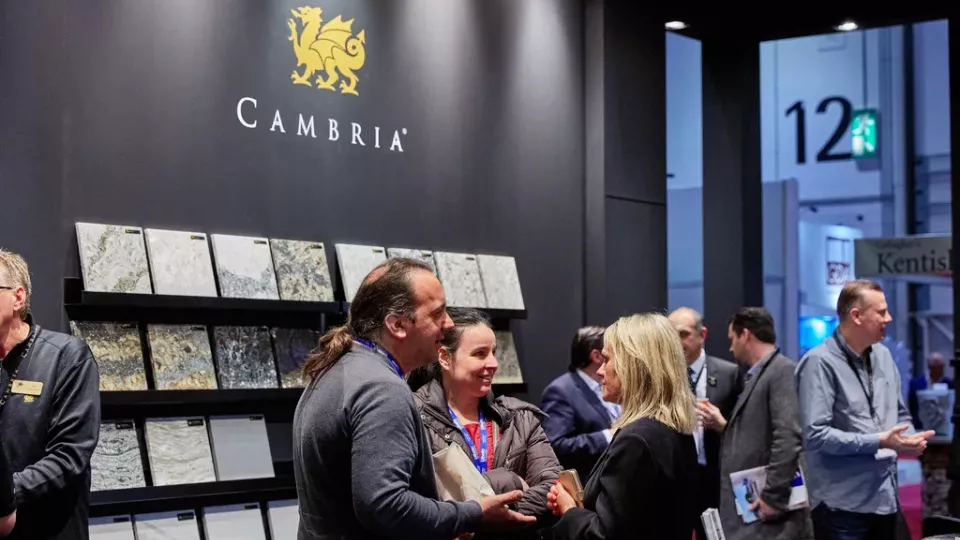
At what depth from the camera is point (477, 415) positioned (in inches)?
155

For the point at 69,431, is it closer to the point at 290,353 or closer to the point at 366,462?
the point at 366,462

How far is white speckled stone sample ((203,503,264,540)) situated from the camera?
4.62 metres

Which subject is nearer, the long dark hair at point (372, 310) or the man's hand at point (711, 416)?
the long dark hair at point (372, 310)

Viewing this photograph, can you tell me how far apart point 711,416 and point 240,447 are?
207cm

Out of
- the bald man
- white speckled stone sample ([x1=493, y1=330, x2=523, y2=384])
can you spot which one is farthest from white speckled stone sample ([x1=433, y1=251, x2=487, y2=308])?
the bald man

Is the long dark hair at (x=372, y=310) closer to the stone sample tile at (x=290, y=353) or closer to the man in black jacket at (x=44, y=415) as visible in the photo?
the man in black jacket at (x=44, y=415)

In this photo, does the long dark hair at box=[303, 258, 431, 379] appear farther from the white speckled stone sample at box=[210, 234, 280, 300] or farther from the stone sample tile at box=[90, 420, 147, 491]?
the white speckled stone sample at box=[210, 234, 280, 300]

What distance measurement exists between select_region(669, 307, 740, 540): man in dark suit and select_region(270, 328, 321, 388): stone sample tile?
1804 millimetres

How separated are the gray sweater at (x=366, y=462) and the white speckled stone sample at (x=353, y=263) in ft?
7.69

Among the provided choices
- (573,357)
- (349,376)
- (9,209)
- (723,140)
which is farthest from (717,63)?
(349,376)

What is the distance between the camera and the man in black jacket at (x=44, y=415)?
3.32 m

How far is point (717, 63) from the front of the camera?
798cm

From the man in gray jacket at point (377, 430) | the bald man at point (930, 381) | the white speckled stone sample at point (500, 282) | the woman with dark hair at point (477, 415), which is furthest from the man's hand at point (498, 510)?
the bald man at point (930, 381)

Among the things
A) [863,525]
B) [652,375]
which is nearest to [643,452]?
[652,375]
